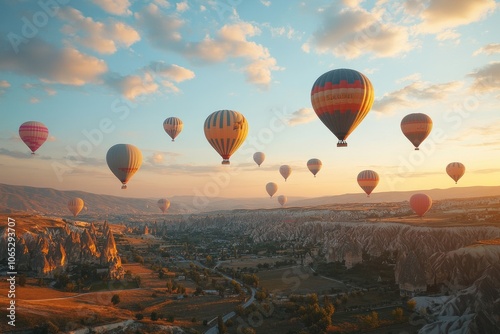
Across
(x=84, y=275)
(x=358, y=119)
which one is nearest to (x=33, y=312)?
(x=84, y=275)

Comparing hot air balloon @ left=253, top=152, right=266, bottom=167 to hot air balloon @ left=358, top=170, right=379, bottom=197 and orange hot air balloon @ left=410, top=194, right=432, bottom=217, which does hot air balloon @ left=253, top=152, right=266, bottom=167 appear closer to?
hot air balloon @ left=358, top=170, right=379, bottom=197

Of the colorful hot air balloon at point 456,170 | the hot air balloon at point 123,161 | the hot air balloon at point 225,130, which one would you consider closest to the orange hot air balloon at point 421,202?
the colorful hot air balloon at point 456,170

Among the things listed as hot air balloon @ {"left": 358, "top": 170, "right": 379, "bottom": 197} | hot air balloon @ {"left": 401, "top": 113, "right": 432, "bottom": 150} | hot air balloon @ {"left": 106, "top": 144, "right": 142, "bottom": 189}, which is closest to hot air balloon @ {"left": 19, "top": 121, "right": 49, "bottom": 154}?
hot air balloon @ {"left": 106, "top": 144, "right": 142, "bottom": 189}

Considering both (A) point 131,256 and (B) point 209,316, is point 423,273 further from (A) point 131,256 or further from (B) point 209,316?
(A) point 131,256

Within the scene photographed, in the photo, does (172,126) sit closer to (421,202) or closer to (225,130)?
(225,130)

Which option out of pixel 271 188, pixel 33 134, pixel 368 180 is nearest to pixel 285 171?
pixel 271 188

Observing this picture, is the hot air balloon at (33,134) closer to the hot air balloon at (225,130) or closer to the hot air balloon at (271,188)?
the hot air balloon at (225,130)

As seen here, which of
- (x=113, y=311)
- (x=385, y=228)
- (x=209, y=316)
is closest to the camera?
(x=113, y=311)
